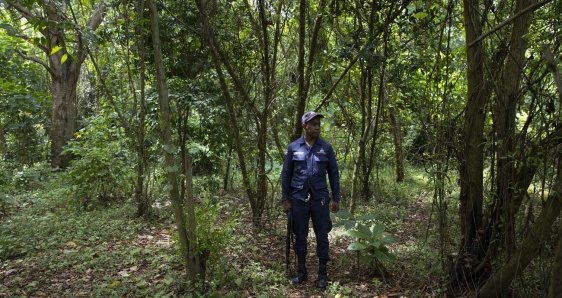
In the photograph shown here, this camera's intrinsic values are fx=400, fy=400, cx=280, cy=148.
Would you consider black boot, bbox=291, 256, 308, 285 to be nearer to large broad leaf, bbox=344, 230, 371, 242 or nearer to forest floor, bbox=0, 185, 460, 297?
forest floor, bbox=0, 185, 460, 297

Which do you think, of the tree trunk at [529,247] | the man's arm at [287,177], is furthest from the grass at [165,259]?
the man's arm at [287,177]

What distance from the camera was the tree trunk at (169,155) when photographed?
356 cm

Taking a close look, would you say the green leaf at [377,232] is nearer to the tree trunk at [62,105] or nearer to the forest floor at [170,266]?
the forest floor at [170,266]

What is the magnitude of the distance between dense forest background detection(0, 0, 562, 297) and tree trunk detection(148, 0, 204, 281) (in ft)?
0.07

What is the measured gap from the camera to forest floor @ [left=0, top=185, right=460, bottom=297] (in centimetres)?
409

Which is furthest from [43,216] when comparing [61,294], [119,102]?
[61,294]

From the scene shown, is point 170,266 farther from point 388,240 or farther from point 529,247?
point 529,247

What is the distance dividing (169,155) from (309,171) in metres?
1.51

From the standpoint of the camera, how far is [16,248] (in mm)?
5559

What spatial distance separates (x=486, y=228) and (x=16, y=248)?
590 centimetres

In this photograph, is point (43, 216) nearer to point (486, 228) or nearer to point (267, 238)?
point (267, 238)

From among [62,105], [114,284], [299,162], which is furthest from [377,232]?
[62,105]

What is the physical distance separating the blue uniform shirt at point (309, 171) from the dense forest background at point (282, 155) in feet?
1.14

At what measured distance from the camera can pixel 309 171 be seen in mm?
4359
